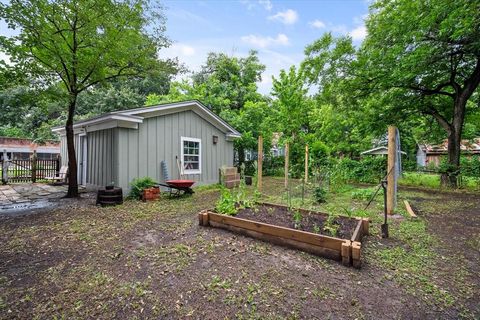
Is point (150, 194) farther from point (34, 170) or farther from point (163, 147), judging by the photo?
point (34, 170)

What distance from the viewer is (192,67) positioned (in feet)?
67.2

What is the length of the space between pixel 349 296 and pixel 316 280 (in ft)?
1.09

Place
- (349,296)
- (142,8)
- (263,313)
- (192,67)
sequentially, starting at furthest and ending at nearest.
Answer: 1. (192,67)
2. (142,8)
3. (349,296)
4. (263,313)

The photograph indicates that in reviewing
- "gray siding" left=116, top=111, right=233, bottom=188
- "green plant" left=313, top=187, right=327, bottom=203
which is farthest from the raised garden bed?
"gray siding" left=116, top=111, right=233, bottom=188

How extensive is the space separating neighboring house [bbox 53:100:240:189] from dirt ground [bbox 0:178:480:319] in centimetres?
305

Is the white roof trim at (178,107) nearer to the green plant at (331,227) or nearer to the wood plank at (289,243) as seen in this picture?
the wood plank at (289,243)

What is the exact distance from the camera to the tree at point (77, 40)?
5.14 metres

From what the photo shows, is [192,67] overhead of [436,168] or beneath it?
overhead

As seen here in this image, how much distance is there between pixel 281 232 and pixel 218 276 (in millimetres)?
1117

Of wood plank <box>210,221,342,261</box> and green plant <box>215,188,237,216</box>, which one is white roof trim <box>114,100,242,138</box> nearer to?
green plant <box>215,188,237,216</box>

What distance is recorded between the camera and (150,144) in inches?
287

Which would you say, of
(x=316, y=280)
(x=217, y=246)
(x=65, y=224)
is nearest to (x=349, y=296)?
(x=316, y=280)

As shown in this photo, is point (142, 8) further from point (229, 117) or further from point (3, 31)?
point (229, 117)

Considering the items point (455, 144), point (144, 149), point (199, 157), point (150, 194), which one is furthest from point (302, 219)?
point (455, 144)
